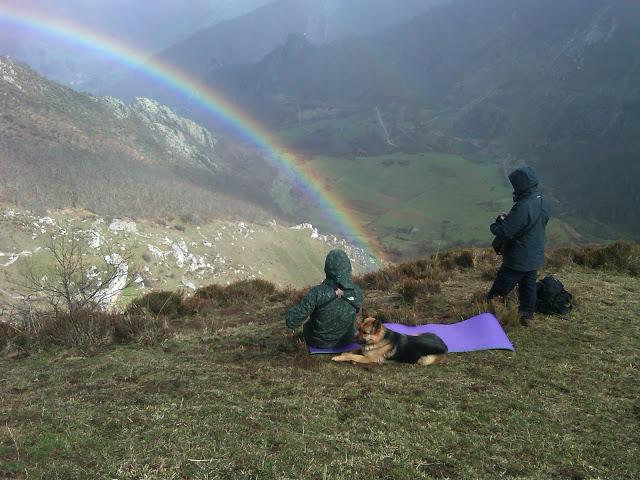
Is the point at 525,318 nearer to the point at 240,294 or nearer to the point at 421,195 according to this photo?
the point at 240,294

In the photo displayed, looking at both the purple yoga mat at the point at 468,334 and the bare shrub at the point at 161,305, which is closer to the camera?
the purple yoga mat at the point at 468,334

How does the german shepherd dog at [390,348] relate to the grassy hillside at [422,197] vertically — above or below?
below

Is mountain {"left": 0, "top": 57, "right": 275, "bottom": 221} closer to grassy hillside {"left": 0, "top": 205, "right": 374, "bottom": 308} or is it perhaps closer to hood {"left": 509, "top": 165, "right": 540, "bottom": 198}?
grassy hillside {"left": 0, "top": 205, "right": 374, "bottom": 308}

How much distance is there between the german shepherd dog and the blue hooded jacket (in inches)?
86.0

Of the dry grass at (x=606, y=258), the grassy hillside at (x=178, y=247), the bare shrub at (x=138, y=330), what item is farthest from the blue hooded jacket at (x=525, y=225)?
the grassy hillside at (x=178, y=247)

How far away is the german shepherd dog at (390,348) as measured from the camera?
558cm

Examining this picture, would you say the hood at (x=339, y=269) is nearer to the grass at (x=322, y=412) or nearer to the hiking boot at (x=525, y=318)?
the grass at (x=322, y=412)

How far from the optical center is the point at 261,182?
171000mm

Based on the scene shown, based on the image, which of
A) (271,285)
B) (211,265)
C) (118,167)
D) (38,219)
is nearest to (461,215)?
(211,265)

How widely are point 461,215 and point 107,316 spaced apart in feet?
412

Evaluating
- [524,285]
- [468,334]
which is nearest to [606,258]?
[524,285]

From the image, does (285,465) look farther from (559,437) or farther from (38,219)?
(38,219)

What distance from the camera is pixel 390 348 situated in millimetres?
5648

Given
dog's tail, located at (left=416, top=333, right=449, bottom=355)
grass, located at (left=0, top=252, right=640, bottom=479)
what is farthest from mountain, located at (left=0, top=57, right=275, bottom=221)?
dog's tail, located at (left=416, top=333, right=449, bottom=355)
